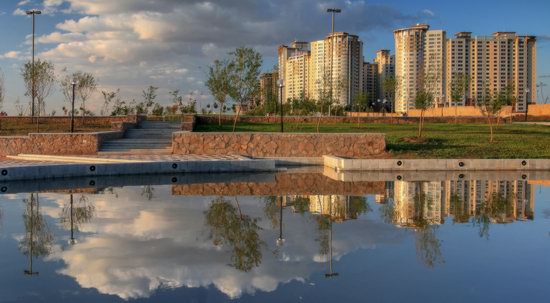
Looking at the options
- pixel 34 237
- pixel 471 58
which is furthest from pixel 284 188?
pixel 471 58

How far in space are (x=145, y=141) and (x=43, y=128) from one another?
304 inches

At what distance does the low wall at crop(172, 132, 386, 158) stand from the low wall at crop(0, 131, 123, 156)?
324 cm

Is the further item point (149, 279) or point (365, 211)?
point (365, 211)

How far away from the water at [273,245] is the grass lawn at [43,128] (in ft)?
47.4

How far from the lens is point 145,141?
906 inches

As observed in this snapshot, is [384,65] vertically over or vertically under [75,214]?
over

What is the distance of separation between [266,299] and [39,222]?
5.19 metres

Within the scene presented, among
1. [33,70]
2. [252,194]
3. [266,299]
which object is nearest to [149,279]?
[266,299]

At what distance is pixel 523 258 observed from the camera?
662 cm

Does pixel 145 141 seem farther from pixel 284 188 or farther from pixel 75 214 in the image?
pixel 75 214

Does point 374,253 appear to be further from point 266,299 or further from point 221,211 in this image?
point 221,211

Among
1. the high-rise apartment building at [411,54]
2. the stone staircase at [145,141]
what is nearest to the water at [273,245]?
the stone staircase at [145,141]

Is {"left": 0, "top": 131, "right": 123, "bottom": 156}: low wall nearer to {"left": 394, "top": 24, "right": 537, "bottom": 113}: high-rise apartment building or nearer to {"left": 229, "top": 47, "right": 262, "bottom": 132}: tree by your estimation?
{"left": 229, "top": 47, "right": 262, "bottom": 132}: tree

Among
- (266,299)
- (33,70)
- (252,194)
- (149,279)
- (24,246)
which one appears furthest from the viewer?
(33,70)
